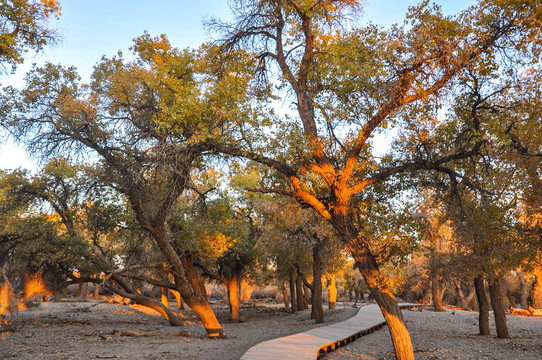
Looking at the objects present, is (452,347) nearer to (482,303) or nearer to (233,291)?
(482,303)

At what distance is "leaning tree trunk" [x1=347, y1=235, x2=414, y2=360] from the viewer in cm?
789

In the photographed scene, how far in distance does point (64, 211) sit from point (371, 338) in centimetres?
1322

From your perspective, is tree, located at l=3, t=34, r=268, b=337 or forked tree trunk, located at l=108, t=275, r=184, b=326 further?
forked tree trunk, located at l=108, t=275, r=184, b=326

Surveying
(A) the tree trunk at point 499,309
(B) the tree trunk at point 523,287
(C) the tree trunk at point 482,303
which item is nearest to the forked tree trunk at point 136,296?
(C) the tree trunk at point 482,303

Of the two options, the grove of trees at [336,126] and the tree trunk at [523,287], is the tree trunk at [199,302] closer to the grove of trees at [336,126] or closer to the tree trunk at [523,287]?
the grove of trees at [336,126]

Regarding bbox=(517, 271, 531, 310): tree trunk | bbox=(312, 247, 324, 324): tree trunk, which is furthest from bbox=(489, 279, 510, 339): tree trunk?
bbox=(517, 271, 531, 310): tree trunk

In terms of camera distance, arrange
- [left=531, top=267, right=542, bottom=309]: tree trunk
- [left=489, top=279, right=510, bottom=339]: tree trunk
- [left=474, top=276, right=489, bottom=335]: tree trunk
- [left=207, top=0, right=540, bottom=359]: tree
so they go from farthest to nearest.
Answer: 1. [left=531, top=267, right=542, bottom=309]: tree trunk
2. [left=474, top=276, right=489, bottom=335]: tree trunk
3. [left=489, top=279, right=510, bottom=339]: tree trunk
4. [left=207, top=0, right=540, bottom=359]: tree

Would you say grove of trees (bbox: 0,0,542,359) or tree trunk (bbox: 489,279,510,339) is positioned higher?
grove of trees (bbox: 0,0,542,359)

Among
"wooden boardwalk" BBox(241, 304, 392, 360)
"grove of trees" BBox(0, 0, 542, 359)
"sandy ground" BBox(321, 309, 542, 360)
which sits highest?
"grove of trees" BBox(0, 0, 542, 359)

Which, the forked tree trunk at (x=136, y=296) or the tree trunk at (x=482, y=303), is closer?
the tree trunk at (x=482, y=303)

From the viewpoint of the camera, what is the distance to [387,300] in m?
7.98

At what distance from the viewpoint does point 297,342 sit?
1104 cm

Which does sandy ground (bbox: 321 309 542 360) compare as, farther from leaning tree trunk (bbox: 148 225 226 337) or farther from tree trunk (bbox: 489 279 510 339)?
leaning tree trunk (bbox: 148 225 226 337)

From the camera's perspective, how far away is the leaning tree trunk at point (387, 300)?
789 cm
